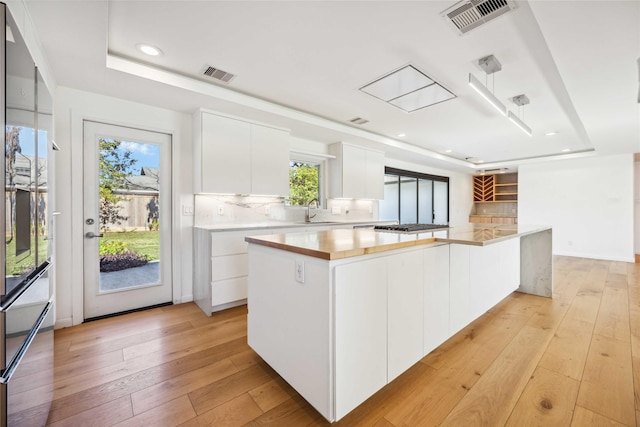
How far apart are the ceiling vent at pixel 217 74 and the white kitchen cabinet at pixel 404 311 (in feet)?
7.55

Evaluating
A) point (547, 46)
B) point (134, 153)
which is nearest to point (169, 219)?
point (134, 153)

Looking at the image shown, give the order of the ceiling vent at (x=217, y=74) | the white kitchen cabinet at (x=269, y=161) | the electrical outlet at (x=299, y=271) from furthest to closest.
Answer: the white kitchen cabinet at (x=269, y=161) → the ceiling vent at (x=217, y=74) → the electrical outlet at (x=299, y=271)

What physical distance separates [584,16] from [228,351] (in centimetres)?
341

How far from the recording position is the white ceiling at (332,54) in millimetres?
1818

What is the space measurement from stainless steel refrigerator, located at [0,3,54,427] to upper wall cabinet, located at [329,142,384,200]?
3.72 meters

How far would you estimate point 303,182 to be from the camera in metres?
4.66

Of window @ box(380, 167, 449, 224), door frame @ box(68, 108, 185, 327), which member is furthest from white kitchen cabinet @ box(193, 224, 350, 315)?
window @ box(380, 167, 449, 224)

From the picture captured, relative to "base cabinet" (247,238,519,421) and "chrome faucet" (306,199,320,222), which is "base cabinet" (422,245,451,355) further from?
"chrome faucet" (306,199,320,222)

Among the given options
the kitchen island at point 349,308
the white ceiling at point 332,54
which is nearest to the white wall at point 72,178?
the white ceiling at point 332,54

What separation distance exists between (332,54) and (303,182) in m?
2.47

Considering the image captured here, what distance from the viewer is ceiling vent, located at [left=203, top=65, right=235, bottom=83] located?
2.58m

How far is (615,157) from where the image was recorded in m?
5.98

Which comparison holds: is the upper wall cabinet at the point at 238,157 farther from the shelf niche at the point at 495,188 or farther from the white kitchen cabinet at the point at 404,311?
the shelf niche at the point at 495,188

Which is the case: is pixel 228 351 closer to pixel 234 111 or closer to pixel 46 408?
pixel 46 408
